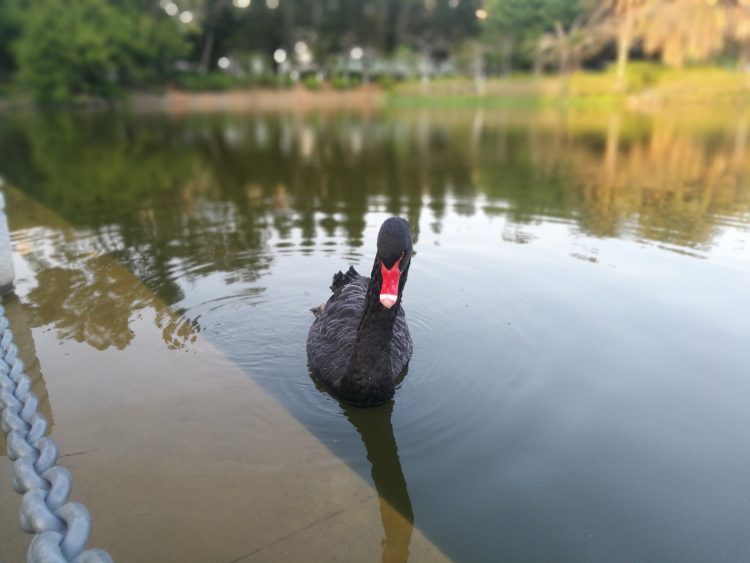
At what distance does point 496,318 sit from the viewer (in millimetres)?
4480

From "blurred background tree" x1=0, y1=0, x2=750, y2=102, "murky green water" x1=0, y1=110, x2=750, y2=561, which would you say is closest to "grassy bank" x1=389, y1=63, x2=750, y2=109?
"blurred background tree" x1=0, y1=0, x2=750, y2=102

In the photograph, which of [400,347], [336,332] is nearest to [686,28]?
[400,347]

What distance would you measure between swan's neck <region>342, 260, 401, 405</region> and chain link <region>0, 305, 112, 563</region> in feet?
5.40

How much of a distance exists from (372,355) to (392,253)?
680 millimetres

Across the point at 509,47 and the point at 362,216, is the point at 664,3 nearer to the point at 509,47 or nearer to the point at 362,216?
the point at 509,47

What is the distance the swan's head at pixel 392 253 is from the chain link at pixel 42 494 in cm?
147

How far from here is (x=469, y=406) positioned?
332 centimetres

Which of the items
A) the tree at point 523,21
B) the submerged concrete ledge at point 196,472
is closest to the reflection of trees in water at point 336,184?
the submerged concrete ledge at point 196,472

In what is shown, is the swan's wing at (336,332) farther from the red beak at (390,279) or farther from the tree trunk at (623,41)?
the tree trunk at (623,41)

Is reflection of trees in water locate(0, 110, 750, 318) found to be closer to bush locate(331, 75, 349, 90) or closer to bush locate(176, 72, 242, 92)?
bush locate(176, 72, 242, 92)

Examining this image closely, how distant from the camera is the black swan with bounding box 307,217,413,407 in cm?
276

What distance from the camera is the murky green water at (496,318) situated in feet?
8.57

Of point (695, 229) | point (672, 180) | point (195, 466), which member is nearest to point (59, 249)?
point (195, 466)

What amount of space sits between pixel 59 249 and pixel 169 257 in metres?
1.22
